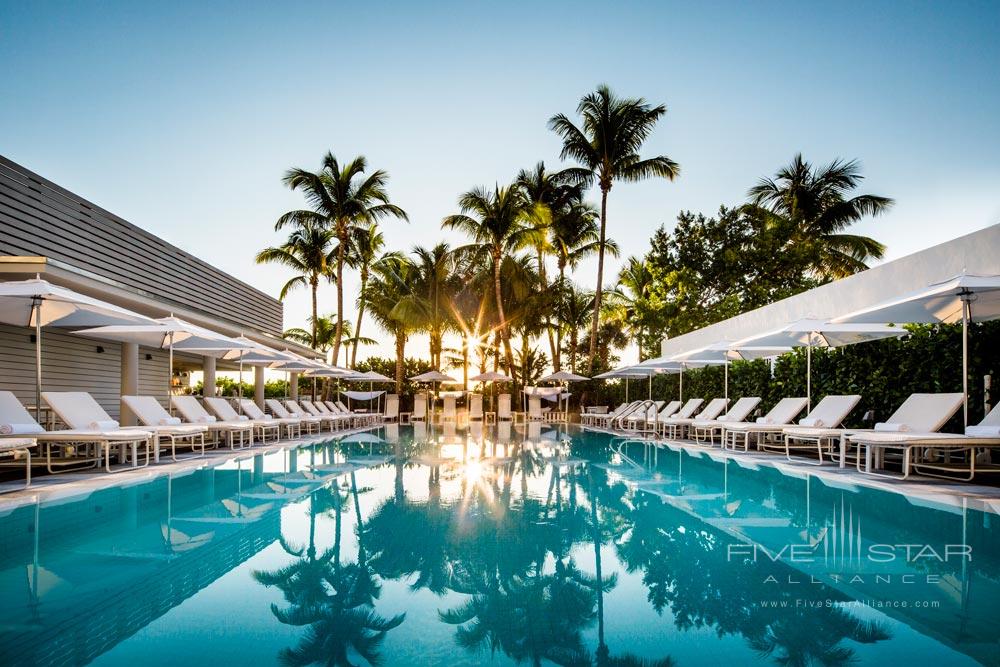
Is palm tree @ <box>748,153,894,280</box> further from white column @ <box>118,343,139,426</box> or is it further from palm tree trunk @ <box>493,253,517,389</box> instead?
white column @ <box>118,343,139,426</box>

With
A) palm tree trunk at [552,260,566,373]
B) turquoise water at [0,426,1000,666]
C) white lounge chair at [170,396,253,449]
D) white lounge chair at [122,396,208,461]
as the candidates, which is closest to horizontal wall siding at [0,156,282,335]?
white lounge chair at [170,396,253,449]

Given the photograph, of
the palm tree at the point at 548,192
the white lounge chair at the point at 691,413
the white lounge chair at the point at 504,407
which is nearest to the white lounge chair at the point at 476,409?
the white lounge chair at the point at 504,407

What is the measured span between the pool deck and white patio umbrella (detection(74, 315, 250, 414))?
146 cm

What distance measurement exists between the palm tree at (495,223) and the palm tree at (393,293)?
398 centimetres

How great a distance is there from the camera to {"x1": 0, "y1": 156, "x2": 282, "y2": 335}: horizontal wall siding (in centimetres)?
1159

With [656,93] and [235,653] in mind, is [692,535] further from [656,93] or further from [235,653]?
[656,93]

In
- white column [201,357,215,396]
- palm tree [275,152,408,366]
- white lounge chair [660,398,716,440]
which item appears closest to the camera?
white lounge chair [660,398,716,440]

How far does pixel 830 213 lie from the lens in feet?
86.3

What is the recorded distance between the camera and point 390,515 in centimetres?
545

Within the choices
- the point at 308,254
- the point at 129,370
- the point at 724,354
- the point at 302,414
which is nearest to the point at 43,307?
the point at 129,370

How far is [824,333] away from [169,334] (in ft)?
33.9

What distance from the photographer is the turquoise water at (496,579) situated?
2594mm

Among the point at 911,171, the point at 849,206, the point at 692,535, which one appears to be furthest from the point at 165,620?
the point at 849,206

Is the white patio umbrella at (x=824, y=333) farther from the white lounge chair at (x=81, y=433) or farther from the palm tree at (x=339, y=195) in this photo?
the palm tree at (x=339, y=195)
